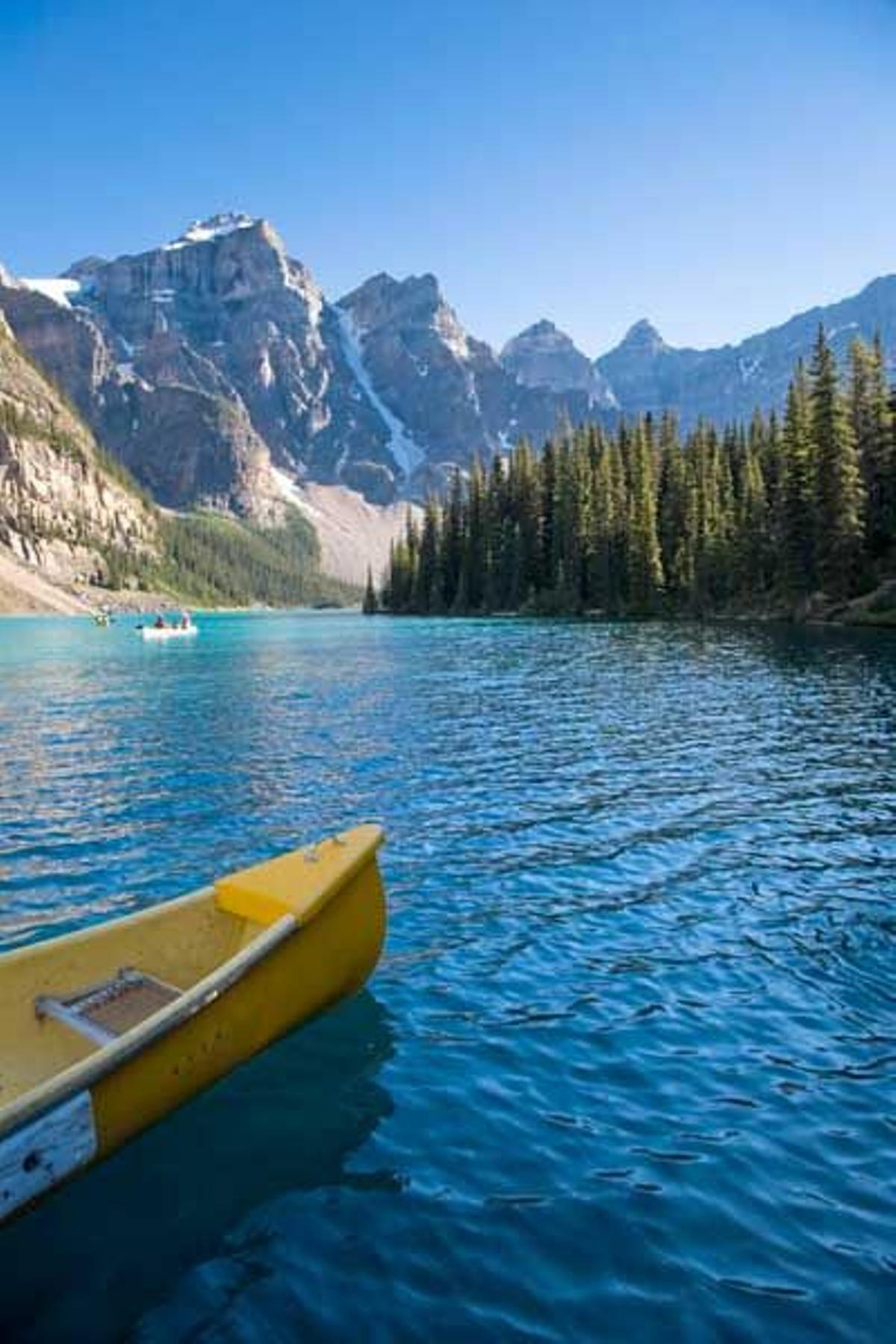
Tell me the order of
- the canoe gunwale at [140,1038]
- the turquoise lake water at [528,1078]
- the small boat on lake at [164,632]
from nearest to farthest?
the canoe gunwale at [140,1038] → the turquoise lake water at [528,1078] → the small boat on lake at [164,632]

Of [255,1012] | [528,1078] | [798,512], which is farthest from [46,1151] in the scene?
[798,512]

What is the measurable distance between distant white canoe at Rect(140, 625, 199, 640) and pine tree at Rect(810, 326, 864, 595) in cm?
6513

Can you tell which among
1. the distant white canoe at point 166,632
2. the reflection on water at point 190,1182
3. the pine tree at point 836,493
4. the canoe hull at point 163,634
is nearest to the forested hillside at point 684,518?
the pine tree at point 836,493

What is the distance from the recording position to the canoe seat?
750 cm

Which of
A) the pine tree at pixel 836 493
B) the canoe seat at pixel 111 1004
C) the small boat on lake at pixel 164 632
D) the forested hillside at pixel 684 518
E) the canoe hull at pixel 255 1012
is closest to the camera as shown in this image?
the canoe hull at pixel 255 1012

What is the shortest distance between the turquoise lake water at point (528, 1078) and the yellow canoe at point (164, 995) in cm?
67

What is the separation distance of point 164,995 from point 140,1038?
207 cm

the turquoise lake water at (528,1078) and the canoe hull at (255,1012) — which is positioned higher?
the canoe hull at (255,1012)

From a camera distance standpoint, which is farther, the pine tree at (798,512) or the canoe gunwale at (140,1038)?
→ the pine tree at (798,512)

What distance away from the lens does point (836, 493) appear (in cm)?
6775

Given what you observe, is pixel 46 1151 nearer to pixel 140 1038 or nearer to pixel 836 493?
pixel 140 1038

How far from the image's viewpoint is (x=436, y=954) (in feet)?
35.9

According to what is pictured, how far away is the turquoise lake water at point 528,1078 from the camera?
5.57 m

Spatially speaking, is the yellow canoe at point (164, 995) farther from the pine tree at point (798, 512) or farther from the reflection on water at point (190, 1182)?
the pine tree at point (798, 512)
